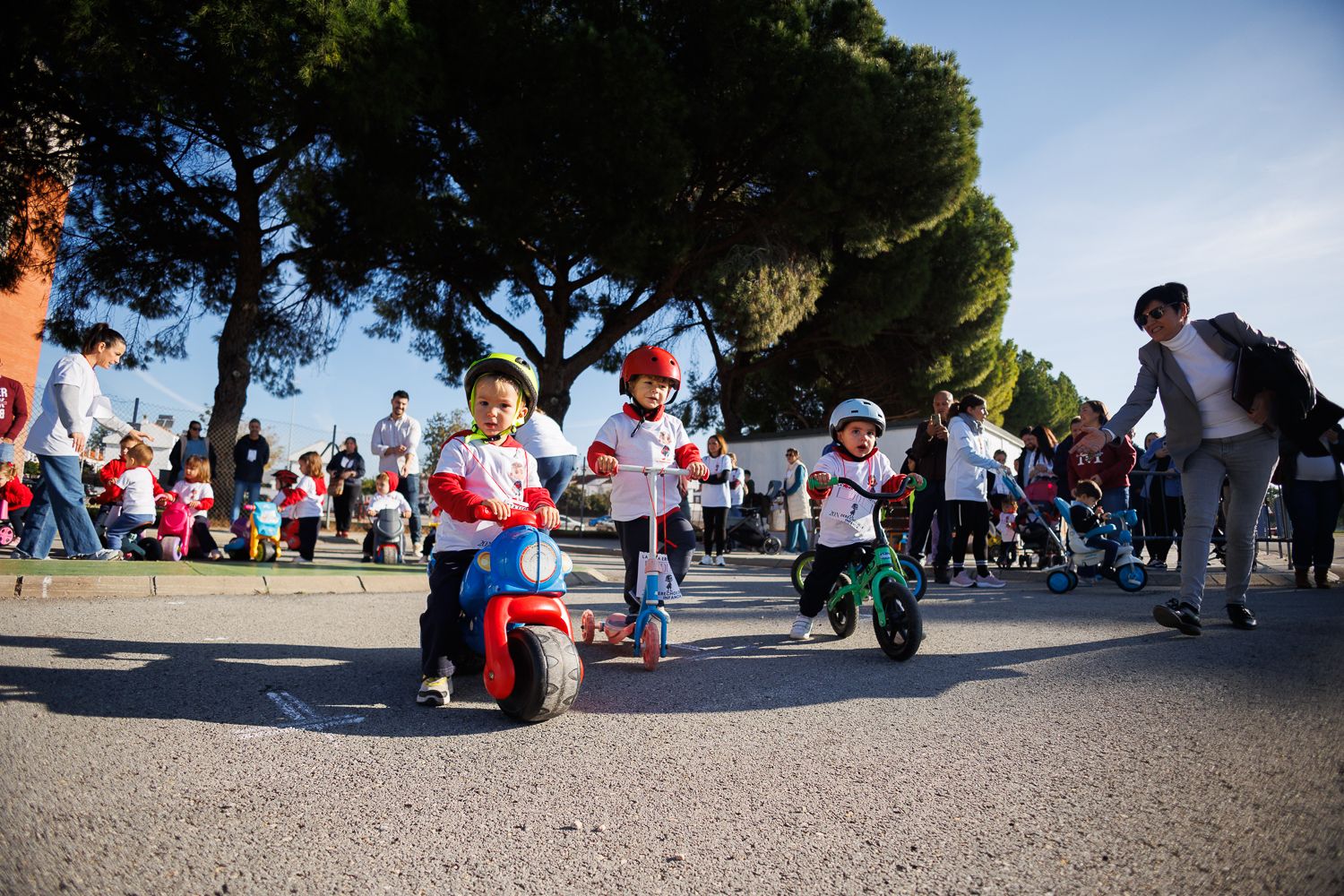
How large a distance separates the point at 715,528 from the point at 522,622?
29.5 ft

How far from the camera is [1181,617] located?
452cm

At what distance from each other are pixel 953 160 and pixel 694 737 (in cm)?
1935

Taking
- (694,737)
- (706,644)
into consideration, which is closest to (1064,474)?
(706,644)

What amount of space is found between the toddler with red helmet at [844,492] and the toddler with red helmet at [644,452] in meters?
0.80

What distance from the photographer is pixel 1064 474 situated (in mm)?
9672

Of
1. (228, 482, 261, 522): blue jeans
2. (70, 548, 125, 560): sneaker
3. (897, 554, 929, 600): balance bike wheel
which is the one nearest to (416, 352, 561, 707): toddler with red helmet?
(897, 554, 929, 600): balance bike wheel

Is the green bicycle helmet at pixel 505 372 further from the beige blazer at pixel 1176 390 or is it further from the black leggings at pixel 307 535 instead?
the black leggings at pixel 307 535

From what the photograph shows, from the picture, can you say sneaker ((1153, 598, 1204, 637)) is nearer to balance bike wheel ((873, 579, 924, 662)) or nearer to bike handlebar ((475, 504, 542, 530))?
balance bike wheel ((873, 579, 924, 662))

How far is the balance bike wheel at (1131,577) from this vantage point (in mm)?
7508

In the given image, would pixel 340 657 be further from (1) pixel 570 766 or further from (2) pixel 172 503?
(2) pixel 172 503

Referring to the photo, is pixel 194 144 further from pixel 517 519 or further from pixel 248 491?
pixel 517 519

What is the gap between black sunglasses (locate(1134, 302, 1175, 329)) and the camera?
15.6 feet

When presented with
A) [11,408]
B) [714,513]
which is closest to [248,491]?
[11,408]

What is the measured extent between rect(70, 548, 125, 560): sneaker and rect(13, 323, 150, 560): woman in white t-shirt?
0.21 feet
